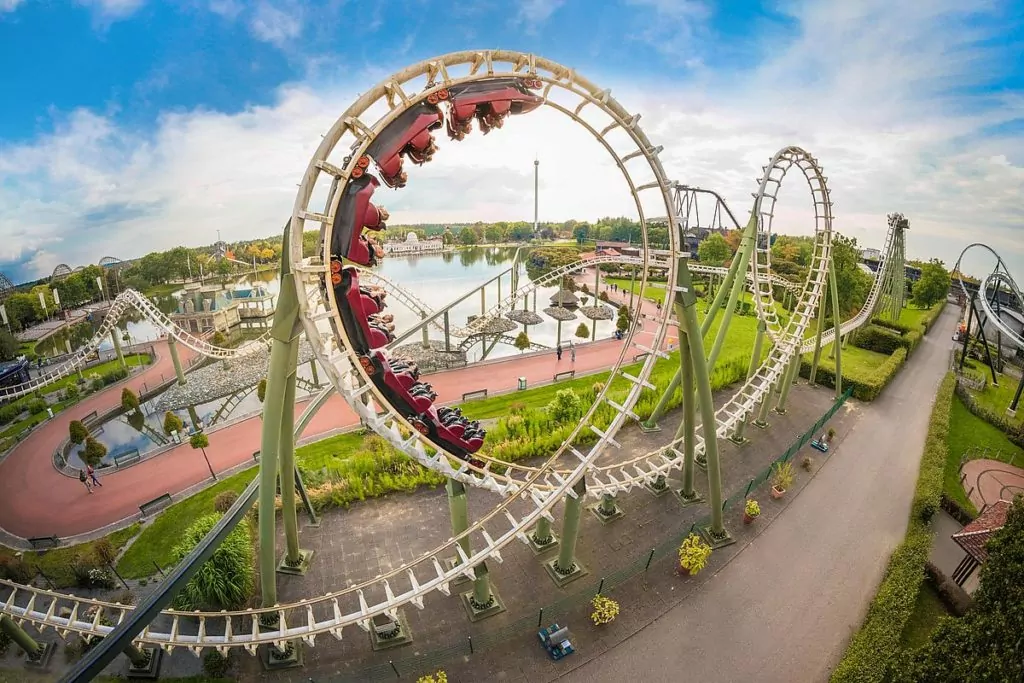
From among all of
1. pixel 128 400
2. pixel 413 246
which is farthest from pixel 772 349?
pixel 413 246

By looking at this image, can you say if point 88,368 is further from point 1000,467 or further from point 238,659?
point 1000,467

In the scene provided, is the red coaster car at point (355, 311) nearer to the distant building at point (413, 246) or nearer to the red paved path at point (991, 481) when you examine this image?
the red paved path at point (991, 481)

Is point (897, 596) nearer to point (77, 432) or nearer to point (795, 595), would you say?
point (795, 595)

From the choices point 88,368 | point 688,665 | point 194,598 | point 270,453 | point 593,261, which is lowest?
point 688,665

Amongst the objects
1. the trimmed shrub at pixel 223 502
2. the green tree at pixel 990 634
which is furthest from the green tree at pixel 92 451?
the green tree at pixel 990 634

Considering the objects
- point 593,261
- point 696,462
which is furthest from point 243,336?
point 696,462

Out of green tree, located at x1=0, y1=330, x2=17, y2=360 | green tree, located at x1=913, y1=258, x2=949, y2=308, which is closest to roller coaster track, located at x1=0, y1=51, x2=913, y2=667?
green tree, located at x1=0, y1=330, x2=17, y2=360

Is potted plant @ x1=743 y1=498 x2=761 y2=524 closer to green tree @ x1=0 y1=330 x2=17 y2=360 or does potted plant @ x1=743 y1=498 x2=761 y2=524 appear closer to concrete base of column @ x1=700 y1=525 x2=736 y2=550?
concrete base of column @ x1=700 y1=525 x2=736 y2=550
